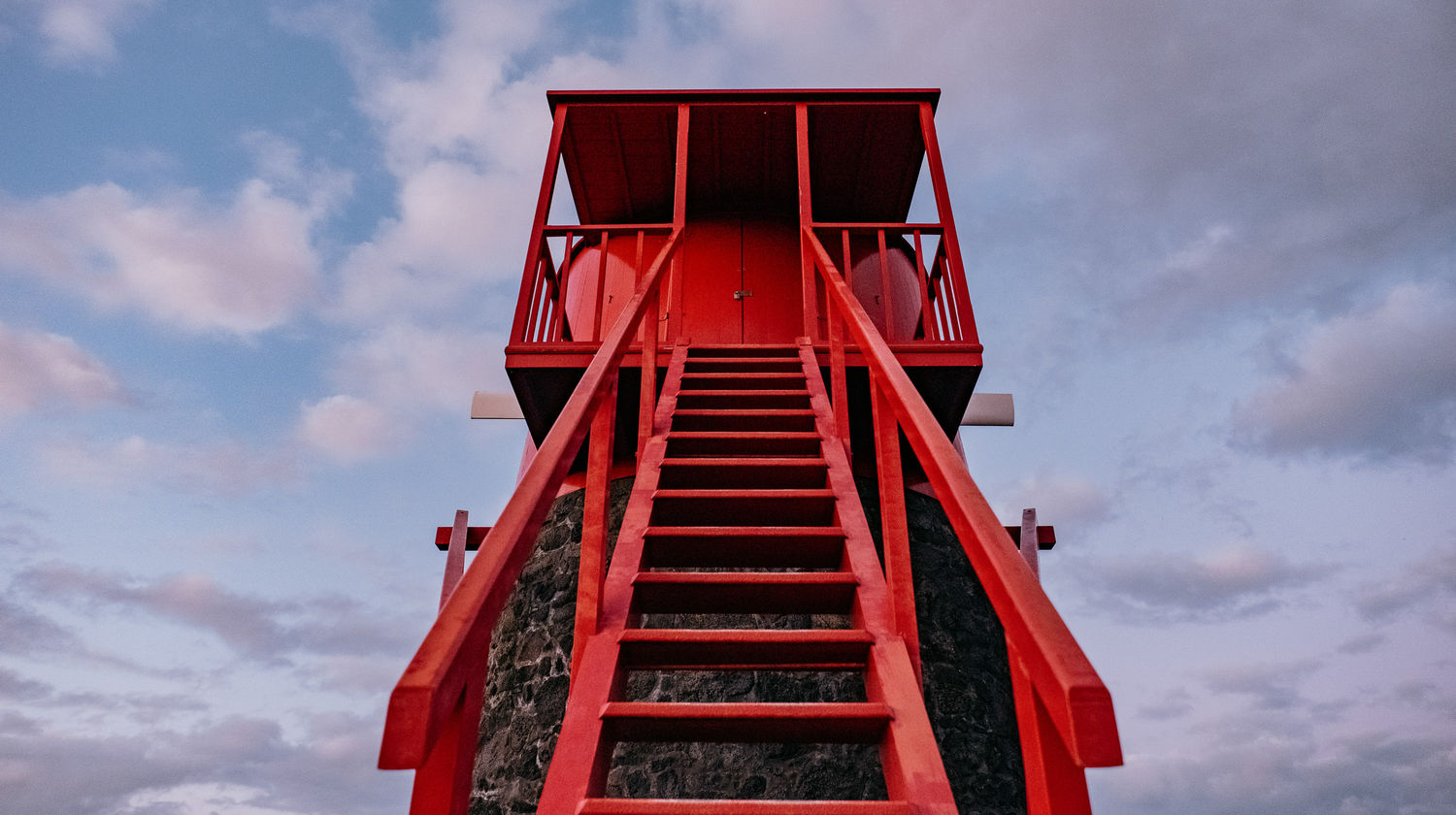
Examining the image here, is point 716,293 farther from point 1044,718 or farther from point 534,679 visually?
point 1044,718

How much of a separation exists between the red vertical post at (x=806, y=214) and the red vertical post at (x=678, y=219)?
0.80 m

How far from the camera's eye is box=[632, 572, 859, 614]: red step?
2832 mm

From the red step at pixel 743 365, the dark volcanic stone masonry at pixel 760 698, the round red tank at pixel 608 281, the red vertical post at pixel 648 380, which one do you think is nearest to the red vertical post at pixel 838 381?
the red step at pixel 743 365

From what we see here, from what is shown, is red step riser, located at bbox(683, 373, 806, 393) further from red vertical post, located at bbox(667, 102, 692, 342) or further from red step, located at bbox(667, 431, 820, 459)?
red step, located at bbox(667, 431, 820, 459)

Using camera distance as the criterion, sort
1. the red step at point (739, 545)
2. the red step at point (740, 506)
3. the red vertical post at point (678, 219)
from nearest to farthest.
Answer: the red step at point (739, 545)
the red step at point (740, 506)
the red vertical post at point (678, 219)

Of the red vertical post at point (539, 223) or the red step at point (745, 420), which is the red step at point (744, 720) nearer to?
the red step at point (745, 420)

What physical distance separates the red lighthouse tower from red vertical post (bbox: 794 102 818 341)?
3 centimetres

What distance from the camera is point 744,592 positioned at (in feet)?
9.45

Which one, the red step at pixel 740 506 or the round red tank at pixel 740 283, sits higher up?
the round red tank at pixel 740 283

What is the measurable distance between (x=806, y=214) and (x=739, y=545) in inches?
136

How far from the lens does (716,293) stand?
780 centimetres

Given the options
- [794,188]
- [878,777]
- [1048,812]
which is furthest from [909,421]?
[794,188]

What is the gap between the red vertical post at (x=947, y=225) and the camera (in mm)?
5404

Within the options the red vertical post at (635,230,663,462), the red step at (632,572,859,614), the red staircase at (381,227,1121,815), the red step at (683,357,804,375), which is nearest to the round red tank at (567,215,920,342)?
the red step at (683,357,804,375)
